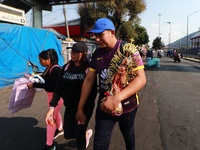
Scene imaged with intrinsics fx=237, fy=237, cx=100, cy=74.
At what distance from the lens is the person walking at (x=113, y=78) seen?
219 cm

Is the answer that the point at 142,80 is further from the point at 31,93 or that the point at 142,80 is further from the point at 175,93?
the point at 175,93

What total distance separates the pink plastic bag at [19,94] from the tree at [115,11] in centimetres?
2945

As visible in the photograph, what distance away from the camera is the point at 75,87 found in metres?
2.99

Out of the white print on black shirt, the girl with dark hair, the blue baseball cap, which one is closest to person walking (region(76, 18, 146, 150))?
the blue baseball cap

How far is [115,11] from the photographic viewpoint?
107 feet

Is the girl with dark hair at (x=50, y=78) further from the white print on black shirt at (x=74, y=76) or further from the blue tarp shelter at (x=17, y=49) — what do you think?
the blue tarp shelter at (x=17, y=49)

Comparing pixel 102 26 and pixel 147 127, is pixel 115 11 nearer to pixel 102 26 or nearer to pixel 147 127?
pixel 147 127

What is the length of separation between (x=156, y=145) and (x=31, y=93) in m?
2.11

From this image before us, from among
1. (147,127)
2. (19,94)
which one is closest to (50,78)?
(19,94)

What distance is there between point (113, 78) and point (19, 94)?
6.09ft

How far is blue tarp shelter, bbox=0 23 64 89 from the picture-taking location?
9078 millimetres

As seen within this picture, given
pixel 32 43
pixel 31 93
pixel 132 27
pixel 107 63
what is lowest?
pixel 31 93

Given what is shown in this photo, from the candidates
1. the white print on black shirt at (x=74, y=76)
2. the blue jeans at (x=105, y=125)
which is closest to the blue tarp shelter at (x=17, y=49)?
the white print on black shirt at (x=74, y=76)

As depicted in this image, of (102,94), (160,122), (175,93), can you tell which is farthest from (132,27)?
(102,94)
